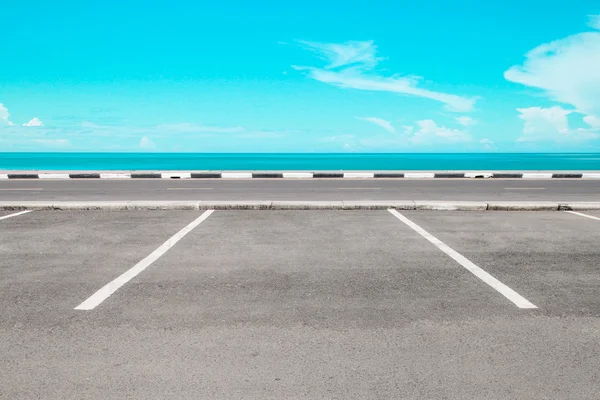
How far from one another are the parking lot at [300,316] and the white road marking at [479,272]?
0.02 metres

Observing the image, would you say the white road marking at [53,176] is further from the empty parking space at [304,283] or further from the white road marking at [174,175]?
the empty parking space at [304,283]

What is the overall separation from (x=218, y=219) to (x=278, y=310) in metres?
4.82

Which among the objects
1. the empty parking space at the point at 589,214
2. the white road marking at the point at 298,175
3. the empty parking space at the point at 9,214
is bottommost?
the empty parking space at the point at 9,214

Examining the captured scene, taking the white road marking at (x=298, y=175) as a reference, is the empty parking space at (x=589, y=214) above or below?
below

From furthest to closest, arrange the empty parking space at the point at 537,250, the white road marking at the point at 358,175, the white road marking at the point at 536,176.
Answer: the white road marking at the point at 358,175 < the white road marking at the point at 536,176 < the empty parking space at the point at 537,250

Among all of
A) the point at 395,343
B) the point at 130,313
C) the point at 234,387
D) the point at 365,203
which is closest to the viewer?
the point at 234,387

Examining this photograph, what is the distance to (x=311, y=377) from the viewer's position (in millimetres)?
2662

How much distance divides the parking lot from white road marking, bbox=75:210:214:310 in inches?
1.0

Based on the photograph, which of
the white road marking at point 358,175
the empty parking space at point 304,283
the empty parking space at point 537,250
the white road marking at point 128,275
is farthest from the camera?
the white road marking at point 358,175

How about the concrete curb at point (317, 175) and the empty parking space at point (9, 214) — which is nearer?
the empty parking space at point (9, 214)

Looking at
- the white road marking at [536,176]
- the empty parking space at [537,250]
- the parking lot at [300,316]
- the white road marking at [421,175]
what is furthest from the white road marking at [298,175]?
the parking lot at [300,316]

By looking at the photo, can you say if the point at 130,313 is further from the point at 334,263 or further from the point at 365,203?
the point at 365,203

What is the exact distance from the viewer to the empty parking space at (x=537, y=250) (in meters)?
4.12

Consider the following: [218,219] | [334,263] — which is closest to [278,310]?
[334,263]
